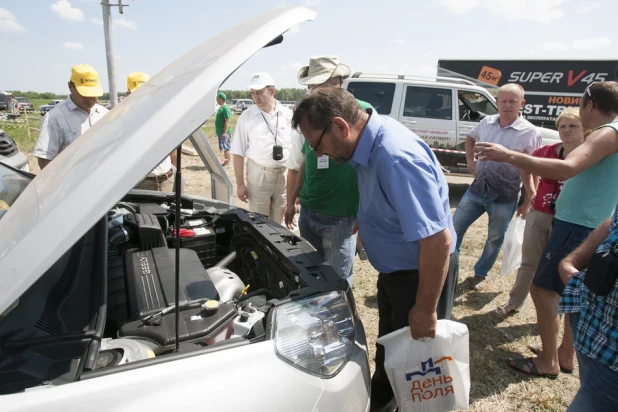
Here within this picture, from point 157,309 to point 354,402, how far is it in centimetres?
87

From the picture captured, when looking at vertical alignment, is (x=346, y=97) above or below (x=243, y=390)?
above

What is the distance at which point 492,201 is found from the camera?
348 centimetres

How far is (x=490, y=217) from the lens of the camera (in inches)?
141

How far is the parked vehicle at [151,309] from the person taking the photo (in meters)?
0.95

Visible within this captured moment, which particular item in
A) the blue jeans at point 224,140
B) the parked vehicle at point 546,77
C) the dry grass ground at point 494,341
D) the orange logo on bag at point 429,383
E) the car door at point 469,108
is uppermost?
the parked vehicle at point 546,77

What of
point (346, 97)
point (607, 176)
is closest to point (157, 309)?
point (346, 97)

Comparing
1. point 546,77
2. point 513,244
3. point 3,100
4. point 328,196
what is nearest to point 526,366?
point 513,244

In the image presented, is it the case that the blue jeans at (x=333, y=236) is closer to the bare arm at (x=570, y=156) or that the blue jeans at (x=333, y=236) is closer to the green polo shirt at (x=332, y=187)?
the green polo shirt at (x=332, y=187)

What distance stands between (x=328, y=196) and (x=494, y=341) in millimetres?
1737

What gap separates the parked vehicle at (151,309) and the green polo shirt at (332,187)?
68cm

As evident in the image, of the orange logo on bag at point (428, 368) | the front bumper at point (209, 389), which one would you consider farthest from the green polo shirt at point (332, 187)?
the front bumper at point (209, 389)

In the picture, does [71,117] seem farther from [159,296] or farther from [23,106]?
[23,106]

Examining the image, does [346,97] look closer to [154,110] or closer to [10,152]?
[154,110]

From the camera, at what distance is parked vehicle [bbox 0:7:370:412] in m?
0.95
